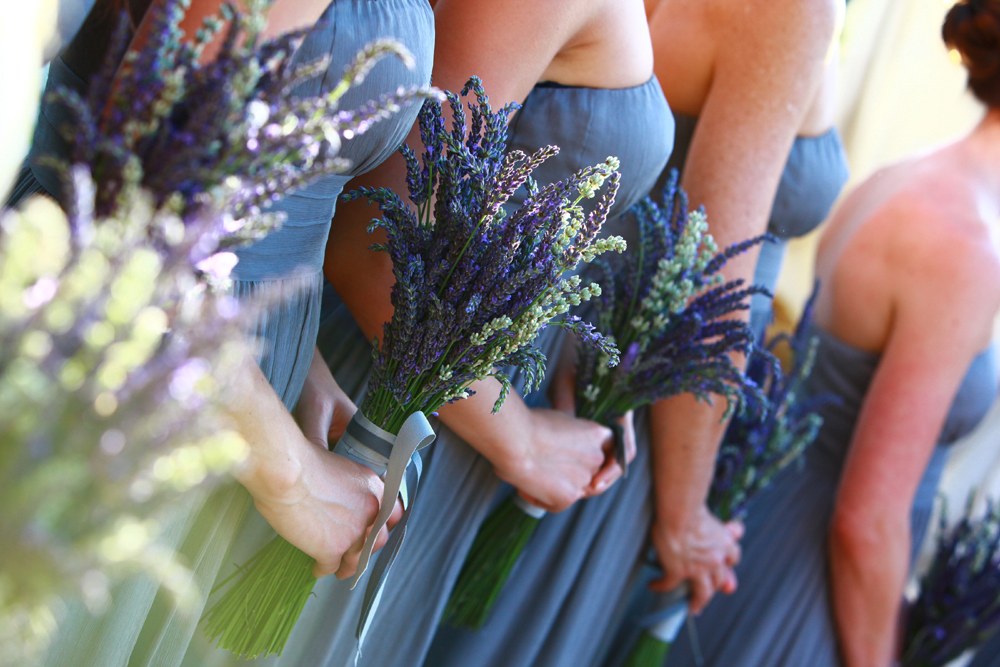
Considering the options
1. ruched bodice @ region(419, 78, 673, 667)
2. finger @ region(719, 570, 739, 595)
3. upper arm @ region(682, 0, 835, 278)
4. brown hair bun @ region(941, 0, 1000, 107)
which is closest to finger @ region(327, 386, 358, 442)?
ruched bodice @ region(419, 78, 673, 667)

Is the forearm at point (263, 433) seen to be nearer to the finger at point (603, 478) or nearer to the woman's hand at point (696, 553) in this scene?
the finger at point (603, 478)

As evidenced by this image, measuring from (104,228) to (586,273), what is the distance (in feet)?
2.89

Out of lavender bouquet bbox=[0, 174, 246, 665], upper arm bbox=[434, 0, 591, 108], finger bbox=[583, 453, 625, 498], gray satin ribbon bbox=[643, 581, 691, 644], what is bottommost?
gray satin ribbon bbox=[643, 581, 691, 644]

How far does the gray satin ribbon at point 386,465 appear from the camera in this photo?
70 cm

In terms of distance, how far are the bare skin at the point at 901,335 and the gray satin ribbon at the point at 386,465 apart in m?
1.05

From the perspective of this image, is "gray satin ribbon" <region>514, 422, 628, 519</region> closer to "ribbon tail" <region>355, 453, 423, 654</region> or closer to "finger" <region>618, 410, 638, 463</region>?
"finger" <region>618, 410, 638, 463</region>

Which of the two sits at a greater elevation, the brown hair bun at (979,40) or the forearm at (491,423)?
the brown hair bun at (979,40)

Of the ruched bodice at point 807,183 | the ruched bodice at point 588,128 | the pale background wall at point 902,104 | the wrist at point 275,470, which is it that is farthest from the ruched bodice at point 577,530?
the pale background wall at point 902,104

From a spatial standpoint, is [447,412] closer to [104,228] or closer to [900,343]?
[104,228]

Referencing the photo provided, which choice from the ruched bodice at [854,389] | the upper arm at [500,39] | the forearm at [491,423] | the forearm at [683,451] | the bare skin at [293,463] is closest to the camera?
the bare skin at [293,463]

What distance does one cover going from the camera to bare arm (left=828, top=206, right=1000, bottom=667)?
1356mm

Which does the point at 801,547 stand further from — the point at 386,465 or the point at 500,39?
the point at 500,39

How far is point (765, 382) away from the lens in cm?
138

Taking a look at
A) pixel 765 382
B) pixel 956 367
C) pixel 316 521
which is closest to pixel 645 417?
pixel 765 382
